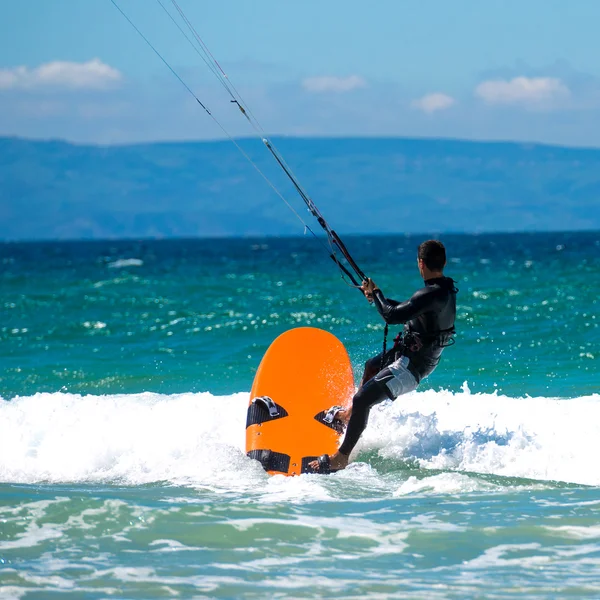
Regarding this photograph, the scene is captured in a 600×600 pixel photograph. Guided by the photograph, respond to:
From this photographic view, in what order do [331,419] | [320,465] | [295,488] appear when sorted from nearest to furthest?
[295,488]
[320,465]
[331,419]

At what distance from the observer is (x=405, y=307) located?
5.84m

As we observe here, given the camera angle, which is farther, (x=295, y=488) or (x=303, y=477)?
(x=303, y=477)

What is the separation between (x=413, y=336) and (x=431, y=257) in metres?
0.54

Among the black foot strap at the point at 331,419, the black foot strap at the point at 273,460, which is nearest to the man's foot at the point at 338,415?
the black foot strap at the point at 331,419

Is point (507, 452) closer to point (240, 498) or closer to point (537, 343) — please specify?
point (240, 498)

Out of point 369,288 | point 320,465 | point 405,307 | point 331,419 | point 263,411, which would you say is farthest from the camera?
point 263,411

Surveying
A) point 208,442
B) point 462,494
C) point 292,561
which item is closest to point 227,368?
point 208,442

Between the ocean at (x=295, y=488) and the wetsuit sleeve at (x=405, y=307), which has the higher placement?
the wetsuit sleeve at (x=405, y=307)

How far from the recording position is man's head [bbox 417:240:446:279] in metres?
5.91

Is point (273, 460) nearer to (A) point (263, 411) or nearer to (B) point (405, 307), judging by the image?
(A) point (263, 411)

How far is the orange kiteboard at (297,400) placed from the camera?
6.16 metres

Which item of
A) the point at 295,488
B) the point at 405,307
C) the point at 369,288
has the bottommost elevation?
the point at 295,488

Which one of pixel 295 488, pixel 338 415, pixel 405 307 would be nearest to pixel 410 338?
pixel 405 307

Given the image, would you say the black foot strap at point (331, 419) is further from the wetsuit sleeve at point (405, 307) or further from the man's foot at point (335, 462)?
the wetsuit sleeve at point (405, 307)
